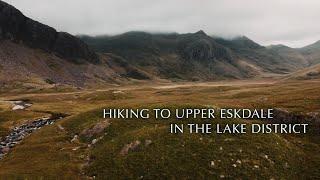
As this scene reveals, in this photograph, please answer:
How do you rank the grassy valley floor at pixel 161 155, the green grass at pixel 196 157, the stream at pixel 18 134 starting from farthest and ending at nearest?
1. the stream at pixel 18 134
2. the grassy valley floor at pixel 161 155
3. the green grass at pixel 196 157

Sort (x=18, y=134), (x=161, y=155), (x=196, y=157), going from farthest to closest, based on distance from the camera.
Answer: (x=18, y=134) < (x=161, y=155) < (x=196, y=157)

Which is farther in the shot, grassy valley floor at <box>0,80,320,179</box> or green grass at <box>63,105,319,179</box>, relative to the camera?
grassy valley floor at <box>0,80,320,179</box>

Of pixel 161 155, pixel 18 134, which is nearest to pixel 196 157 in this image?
pixel 161 155

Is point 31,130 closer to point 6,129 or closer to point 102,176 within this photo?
point 6,129

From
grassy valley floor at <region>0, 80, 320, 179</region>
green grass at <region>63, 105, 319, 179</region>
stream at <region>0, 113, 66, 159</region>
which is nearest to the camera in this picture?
green grass at <region>63, 105, 319, 179</region>

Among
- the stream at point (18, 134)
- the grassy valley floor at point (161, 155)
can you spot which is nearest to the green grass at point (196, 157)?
the grassy valley floor at point (161, 155)

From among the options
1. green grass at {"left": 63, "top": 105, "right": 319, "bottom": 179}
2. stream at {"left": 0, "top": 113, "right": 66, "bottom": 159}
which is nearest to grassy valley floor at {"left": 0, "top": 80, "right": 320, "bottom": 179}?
green grass at {"left": 63, "top": 105, "right": 319, "bottom": 179}

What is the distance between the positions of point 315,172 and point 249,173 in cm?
902

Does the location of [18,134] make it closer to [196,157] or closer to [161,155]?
[161,155]

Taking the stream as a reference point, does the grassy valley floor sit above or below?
above

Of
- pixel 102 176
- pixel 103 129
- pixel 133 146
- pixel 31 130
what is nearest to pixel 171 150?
pixel 133 146

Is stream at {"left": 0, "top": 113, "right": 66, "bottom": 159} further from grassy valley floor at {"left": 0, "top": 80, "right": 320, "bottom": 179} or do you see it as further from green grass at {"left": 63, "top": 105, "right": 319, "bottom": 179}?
green grass at {"left": 63, "top": 105, "right": 319, "bottom": 179}

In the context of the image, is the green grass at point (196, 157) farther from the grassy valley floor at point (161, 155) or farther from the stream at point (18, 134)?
the stream at point (18, 134)

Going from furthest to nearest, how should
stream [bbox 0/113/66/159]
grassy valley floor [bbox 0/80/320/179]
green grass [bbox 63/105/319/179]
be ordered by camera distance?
stream [bbox 0/113/66/159] → grassy valley floor [bbox 0/80/320/179] → green grass [bbox 63/105/319/179]
